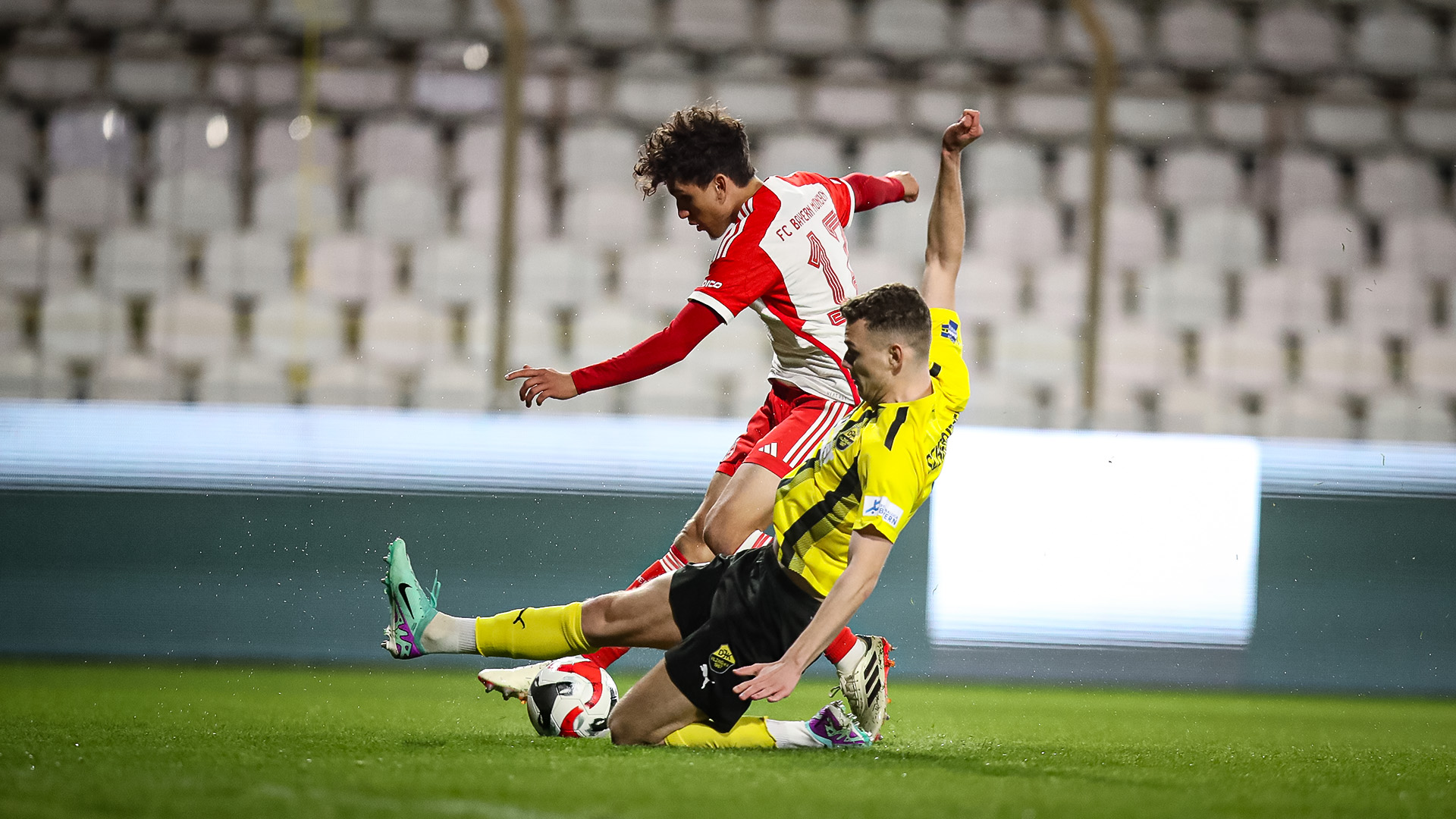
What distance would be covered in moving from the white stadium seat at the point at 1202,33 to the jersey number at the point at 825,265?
4937mm

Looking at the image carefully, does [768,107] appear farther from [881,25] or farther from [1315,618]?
[1315,618]

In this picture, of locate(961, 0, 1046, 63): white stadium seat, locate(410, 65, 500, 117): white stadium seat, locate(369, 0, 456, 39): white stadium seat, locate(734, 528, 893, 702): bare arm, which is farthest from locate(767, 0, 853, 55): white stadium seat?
locate(734, 528, 893, 702): bare arm

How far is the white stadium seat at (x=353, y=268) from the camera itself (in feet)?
23.6

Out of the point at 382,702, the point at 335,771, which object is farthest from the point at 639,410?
the point at 335,771

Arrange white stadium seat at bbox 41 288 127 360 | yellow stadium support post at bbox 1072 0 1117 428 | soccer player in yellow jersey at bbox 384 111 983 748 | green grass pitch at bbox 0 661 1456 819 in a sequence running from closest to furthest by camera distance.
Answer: green grass pitch at bbox 0 661 1456 819, soccer player in yellow jersey at bbox 384 111 983 748, white stadium seat at bbox 41 288 127 360, yellow stadium support post at bbox 1072 0 1117 428

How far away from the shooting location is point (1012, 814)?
8.81ft

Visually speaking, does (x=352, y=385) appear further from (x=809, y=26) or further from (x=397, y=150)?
(x=809, y=26)

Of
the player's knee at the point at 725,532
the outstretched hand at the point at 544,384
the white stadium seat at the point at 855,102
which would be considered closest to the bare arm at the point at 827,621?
the player's knee at the point at 725,532

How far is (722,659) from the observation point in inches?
139

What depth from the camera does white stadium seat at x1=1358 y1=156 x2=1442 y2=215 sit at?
7.95m

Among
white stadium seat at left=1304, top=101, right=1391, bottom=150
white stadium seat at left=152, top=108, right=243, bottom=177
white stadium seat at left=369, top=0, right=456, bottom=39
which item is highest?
white stadium seat at left=369, top=0, right=456, bottom=39

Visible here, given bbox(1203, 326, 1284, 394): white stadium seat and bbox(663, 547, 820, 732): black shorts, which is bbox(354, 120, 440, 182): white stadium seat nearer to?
bbox(1203, 326, 1284, 394): white stadium seat

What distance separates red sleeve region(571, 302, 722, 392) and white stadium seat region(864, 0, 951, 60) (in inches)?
187


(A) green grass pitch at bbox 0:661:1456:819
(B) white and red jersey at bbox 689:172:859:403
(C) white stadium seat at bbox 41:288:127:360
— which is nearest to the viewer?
(A) green grass pitch at bbox 0:661:1456:819
